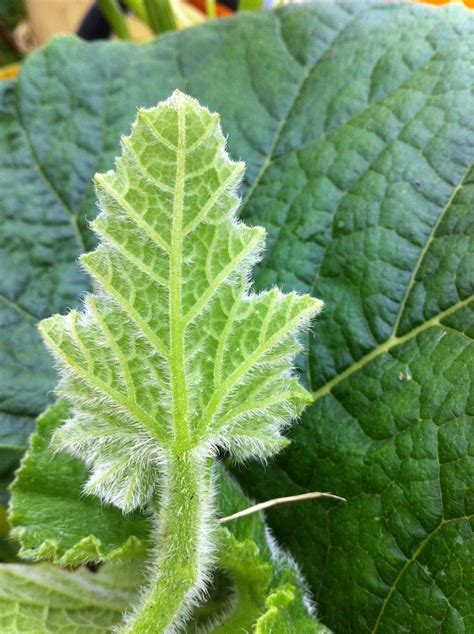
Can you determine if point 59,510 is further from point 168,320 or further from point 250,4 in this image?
point 250,4

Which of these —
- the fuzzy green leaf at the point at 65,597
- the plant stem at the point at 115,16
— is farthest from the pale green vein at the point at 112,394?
the plant stem at the point at 115,16

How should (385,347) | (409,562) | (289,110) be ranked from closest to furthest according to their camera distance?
(409,562)
(385,347)
(289,110)

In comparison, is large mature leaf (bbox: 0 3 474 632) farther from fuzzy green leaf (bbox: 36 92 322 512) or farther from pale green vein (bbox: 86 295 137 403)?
pale green vein (bbox: 86 295 137 403)

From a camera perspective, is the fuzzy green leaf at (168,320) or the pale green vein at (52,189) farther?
the pale green vein at (52,189)

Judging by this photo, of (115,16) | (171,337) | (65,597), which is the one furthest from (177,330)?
(115,16)

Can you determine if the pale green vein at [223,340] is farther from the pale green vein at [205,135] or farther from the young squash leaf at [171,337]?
the pale green vein at [205,135]

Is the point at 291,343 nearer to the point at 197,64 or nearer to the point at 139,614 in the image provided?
the point at 139,614
